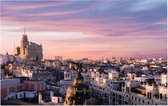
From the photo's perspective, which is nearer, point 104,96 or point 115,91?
point 115,91

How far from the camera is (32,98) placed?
16.5 metres

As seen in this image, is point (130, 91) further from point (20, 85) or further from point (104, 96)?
point (20, 85)

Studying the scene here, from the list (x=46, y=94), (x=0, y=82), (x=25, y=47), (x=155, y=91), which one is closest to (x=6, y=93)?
(x=0, y=82)

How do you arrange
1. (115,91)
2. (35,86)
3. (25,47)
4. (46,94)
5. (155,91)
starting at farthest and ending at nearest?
1. (25,47)
2. (35,86)
3. (46,94)
4. (115,91)
5. (155,91)

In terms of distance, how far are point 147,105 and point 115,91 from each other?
260 centimetres

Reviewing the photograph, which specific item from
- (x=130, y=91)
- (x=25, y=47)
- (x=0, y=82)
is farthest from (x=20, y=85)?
(x=25, y=47)

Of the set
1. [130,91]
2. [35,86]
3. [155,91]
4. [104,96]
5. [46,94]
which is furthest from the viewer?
[35,86]

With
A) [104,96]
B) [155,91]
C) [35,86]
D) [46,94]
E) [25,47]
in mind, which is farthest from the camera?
[25,47]

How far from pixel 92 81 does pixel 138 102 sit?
17.1ft

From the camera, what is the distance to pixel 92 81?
16656 mm

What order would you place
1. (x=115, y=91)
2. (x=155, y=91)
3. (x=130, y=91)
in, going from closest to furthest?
(x=155, y=91) → (x=130, y=91) → (x=115, y=91)

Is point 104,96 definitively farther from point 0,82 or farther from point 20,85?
point 20,85

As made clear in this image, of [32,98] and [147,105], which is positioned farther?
[32,98]

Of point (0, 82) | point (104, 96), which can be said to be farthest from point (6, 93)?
point (104, 96)
